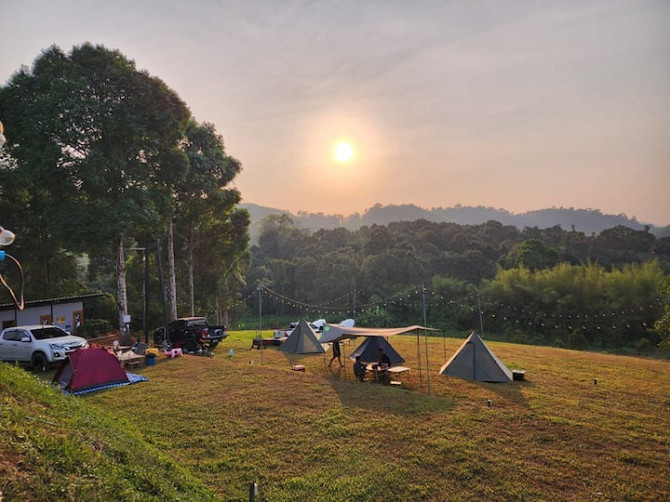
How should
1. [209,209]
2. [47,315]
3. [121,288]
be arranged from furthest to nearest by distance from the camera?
1. [209,209]
2. [47,315]
3. [121,288]

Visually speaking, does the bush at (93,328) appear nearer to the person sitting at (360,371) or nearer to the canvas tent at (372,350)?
the canvas tent at (372,350)

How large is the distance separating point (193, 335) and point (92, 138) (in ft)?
35.8

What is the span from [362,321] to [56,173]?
104 ft

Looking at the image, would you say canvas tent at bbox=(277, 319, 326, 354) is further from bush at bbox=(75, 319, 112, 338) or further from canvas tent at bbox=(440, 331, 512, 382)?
bush at bbox=(75, 319, 112, 338)

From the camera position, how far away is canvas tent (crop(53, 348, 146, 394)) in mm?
11781

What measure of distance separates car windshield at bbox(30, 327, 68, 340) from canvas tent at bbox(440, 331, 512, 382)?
14.8 metres

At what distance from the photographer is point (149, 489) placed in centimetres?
561

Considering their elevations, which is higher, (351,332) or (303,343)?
(351,332)

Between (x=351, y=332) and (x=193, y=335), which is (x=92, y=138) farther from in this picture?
(x=351, y=332)

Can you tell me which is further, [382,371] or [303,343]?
[303,343]

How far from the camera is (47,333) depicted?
15.5 metres

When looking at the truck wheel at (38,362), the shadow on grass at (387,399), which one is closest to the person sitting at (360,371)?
the shadow on grass at (387,399)

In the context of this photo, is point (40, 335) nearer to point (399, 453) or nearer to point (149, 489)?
point (149, 489)

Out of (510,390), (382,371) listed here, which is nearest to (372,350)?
(382,371)
